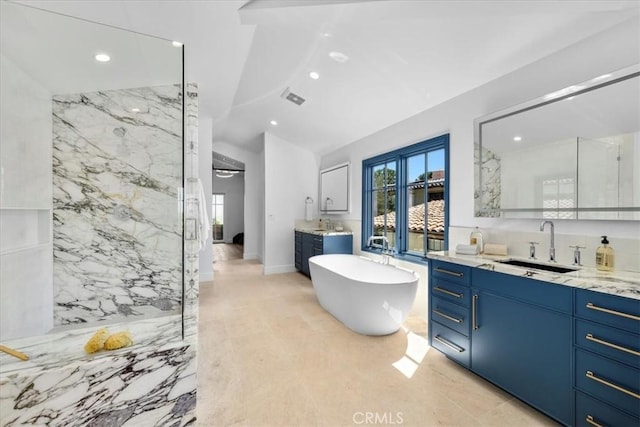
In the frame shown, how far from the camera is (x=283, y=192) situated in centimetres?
562

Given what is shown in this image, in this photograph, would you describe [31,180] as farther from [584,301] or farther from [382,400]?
[584,301]

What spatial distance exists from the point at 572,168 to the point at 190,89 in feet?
12.1

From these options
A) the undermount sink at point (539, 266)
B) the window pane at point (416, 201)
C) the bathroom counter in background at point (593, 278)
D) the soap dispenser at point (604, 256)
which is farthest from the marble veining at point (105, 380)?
the window pane at point (416, 201)

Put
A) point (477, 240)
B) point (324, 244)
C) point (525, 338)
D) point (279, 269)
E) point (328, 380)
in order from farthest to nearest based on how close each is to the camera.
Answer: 1. point (279, 269)
2. point (324, 244)
3. point (477, 240)
4. point (328, 380)
5. point (525, 338)

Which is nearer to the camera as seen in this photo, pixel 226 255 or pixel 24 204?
pixel 24 204

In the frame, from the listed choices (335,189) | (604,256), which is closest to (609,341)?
(604,256)

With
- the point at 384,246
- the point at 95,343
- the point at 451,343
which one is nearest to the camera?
the point at 95,343

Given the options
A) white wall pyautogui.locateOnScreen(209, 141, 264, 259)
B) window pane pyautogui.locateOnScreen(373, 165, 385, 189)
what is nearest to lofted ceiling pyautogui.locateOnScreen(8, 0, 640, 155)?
window pane pyautogui.locateOnScreen(373, 165, 385, 189)

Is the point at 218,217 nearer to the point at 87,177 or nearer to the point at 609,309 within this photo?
the point at 87,177

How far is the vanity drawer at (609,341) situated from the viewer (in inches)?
50.7

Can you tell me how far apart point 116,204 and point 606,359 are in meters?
3.25

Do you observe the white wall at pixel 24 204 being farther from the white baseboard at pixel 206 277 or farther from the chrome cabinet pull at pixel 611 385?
the chrome cabinet pull at pixel 611 385

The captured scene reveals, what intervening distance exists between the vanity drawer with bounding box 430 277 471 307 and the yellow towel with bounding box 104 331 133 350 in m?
2.25

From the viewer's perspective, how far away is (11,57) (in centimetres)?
186
